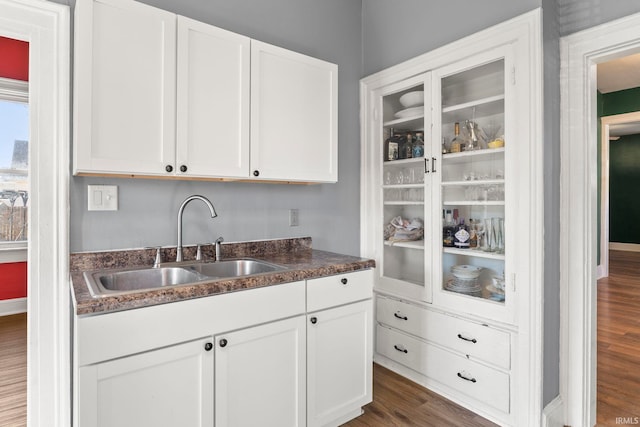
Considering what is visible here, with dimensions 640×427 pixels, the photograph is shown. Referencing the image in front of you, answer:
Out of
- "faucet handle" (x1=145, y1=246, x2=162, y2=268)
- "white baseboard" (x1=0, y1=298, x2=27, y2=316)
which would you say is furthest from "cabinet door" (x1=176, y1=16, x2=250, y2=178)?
"white baseboard" (x1=0, y1=298, x2=27, y2=316)

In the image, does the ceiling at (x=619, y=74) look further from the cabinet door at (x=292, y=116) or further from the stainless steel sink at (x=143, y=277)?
the stainless steel sink at (x=143, y=277)

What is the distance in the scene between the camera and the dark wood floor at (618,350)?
2111mm

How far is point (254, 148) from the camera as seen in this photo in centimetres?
189

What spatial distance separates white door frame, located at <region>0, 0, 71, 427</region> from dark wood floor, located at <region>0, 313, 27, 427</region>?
556 millimetres

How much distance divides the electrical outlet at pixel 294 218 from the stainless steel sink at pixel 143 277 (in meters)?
0.81

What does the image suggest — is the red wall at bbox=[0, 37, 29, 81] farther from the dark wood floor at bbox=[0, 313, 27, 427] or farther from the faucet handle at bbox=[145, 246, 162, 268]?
the faucet handle at bbox=[145, 246, 162, 268]

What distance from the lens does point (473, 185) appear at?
2135 mm

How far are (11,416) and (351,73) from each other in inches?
119

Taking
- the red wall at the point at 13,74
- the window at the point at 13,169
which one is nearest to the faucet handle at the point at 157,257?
the window at the point at 13,169

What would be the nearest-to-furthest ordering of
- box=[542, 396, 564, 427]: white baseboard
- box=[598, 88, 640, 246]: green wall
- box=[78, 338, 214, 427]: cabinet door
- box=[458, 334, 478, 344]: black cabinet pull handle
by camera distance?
box=[78, 338, 214, 427]: cabinet door < box=[542, 396, 564, 427]: white baseboard < box=[458, 334, 478, 344]: black cabinet pull handle < box=[598, 88, 640, 246]: green wall

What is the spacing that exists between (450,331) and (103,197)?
2.05m

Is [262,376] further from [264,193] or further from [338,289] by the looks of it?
[264,193]

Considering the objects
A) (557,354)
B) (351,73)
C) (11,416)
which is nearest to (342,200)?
(351,73)

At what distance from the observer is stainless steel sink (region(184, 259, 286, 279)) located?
1876 millimetres
